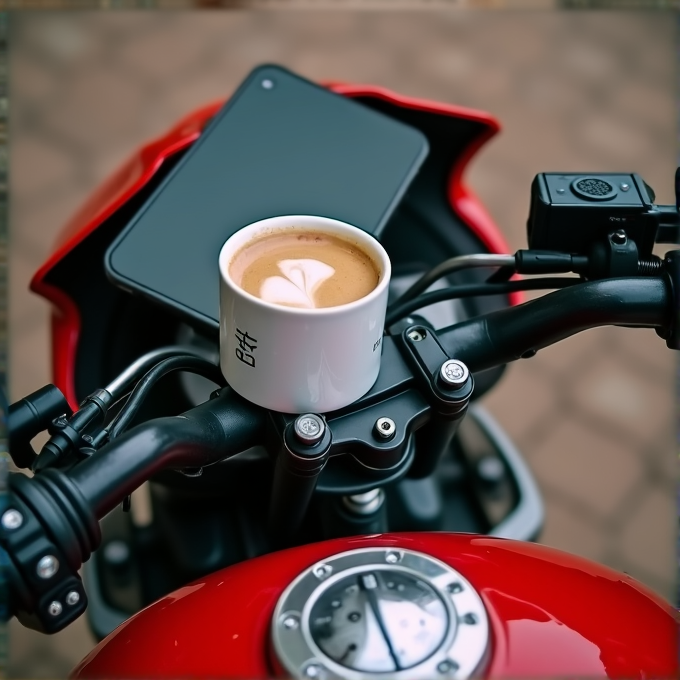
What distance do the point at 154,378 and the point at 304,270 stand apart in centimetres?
11

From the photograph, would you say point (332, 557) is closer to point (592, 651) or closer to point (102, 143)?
point (592, 651)

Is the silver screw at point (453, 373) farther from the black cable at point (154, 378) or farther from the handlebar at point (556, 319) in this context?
the black cable at point (154, 378)

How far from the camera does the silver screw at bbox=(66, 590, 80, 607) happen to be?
0.40m

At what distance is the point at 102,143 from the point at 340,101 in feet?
4.27

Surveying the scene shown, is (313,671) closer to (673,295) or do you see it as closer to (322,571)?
(322,571)

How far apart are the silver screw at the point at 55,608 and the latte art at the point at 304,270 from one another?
18cm

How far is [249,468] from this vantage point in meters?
0.63

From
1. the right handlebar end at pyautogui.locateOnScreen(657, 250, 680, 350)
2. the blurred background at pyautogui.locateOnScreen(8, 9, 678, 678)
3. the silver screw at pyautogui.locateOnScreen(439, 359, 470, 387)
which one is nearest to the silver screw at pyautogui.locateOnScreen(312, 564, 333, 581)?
the silver screw at pyautogui.locateOnScreen(439, 359, 470, 387)

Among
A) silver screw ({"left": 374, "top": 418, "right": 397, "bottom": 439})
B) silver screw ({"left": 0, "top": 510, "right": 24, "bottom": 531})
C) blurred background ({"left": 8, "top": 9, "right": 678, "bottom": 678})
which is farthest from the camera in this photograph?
blurred background ({"left": 8, "top": 9, "right": 678, "bottom": 678})

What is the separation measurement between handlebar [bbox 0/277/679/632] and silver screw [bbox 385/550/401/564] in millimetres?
50

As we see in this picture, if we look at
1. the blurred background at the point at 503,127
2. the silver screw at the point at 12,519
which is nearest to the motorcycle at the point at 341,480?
Result: the silver screw at the point at 12,519

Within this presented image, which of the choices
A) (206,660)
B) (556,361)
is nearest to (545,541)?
(556,361)

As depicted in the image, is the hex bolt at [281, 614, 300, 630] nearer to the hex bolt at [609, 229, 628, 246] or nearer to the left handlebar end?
the left handlebar end

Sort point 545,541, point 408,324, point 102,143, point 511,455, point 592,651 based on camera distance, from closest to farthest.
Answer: point 592,651
point 408,324
point 511,455
point 545,541
point 102,143
